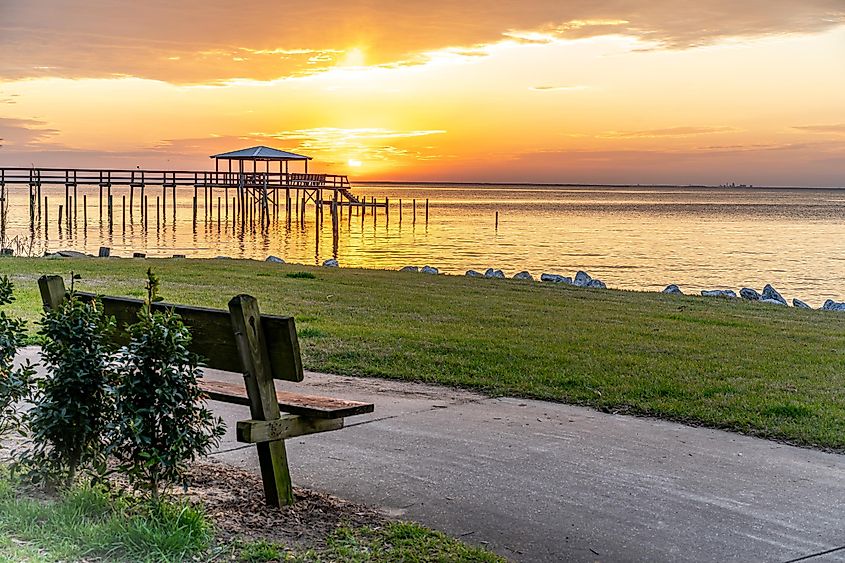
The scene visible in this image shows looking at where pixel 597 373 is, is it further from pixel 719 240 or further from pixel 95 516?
pixel 719 240

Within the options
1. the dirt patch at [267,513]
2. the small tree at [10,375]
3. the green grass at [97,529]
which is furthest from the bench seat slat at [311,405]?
the small tree at [10,375]

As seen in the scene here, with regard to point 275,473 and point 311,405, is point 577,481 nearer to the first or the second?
point 311,405

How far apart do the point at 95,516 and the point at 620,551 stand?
257 centimetres

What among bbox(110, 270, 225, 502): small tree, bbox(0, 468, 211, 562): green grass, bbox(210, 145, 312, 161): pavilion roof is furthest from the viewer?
bbox(210, 145, 312, 161): pavilion roof

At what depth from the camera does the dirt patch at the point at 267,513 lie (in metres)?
4.45

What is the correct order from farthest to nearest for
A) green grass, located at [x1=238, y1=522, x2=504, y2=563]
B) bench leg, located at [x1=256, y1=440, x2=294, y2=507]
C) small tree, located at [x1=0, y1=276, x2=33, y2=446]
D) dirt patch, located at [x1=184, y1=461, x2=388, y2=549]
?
small tree, located at [x1=0, y1=276, x2=33, y2=446]
bench leg, located at [x1=256, y1=440, x2=294, y2=507]
dirt patch, located at [x1=184, y1=461, x2=388, y2=549]
green grass, located at [x1=238, y1=522, x2=504, y2=563]

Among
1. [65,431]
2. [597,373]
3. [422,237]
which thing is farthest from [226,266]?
[422,237]

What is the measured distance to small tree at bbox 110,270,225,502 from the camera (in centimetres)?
430

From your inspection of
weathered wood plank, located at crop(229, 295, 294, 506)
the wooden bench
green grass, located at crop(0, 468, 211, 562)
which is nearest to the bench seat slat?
the wooden bench

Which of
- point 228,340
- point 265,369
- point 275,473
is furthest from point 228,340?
point 275,473

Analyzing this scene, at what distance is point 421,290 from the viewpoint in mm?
17375

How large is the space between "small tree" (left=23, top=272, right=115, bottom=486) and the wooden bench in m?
0.41

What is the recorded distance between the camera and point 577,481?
5.45m

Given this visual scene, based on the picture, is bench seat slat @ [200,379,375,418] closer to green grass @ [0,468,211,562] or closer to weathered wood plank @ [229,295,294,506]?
weathered wood plank @ [229,295,294,506]
